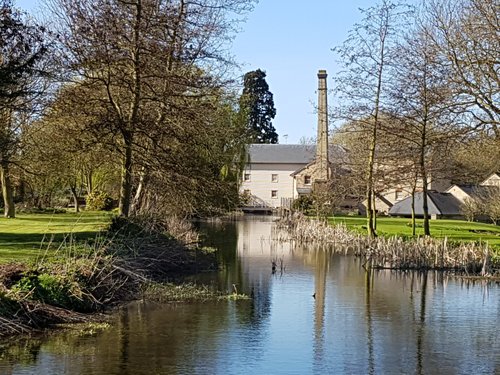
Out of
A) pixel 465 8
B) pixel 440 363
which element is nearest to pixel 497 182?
pixel 465 8

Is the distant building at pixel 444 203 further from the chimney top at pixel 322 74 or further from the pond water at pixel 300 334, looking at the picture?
the pond water at pixel 300 334

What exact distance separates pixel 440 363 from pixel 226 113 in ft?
70.1

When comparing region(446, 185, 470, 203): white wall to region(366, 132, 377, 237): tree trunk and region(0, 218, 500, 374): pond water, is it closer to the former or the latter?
region(366, 132, 377, 237): tree trunk

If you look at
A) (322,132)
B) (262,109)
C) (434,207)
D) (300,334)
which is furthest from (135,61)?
(262,109)

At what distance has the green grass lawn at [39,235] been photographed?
16.8 m

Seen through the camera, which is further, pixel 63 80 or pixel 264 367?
pixel 63 80

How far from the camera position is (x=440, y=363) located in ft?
40.3

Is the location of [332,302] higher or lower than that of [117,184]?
lower

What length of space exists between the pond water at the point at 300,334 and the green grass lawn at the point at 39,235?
2801 millimetres

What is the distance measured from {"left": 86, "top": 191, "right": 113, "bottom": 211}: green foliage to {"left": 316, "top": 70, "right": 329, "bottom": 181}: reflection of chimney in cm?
1149

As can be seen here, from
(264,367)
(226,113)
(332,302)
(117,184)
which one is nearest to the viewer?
(264,367)

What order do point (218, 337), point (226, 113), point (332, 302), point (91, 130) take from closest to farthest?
1. point (218, 337)
2. point (332, 302)
3. point (91, 130)
4. point (226, 113)

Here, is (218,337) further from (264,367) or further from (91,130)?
(91,130)

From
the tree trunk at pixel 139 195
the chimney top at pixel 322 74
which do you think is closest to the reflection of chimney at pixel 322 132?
the chimney top at pixel 322 74
